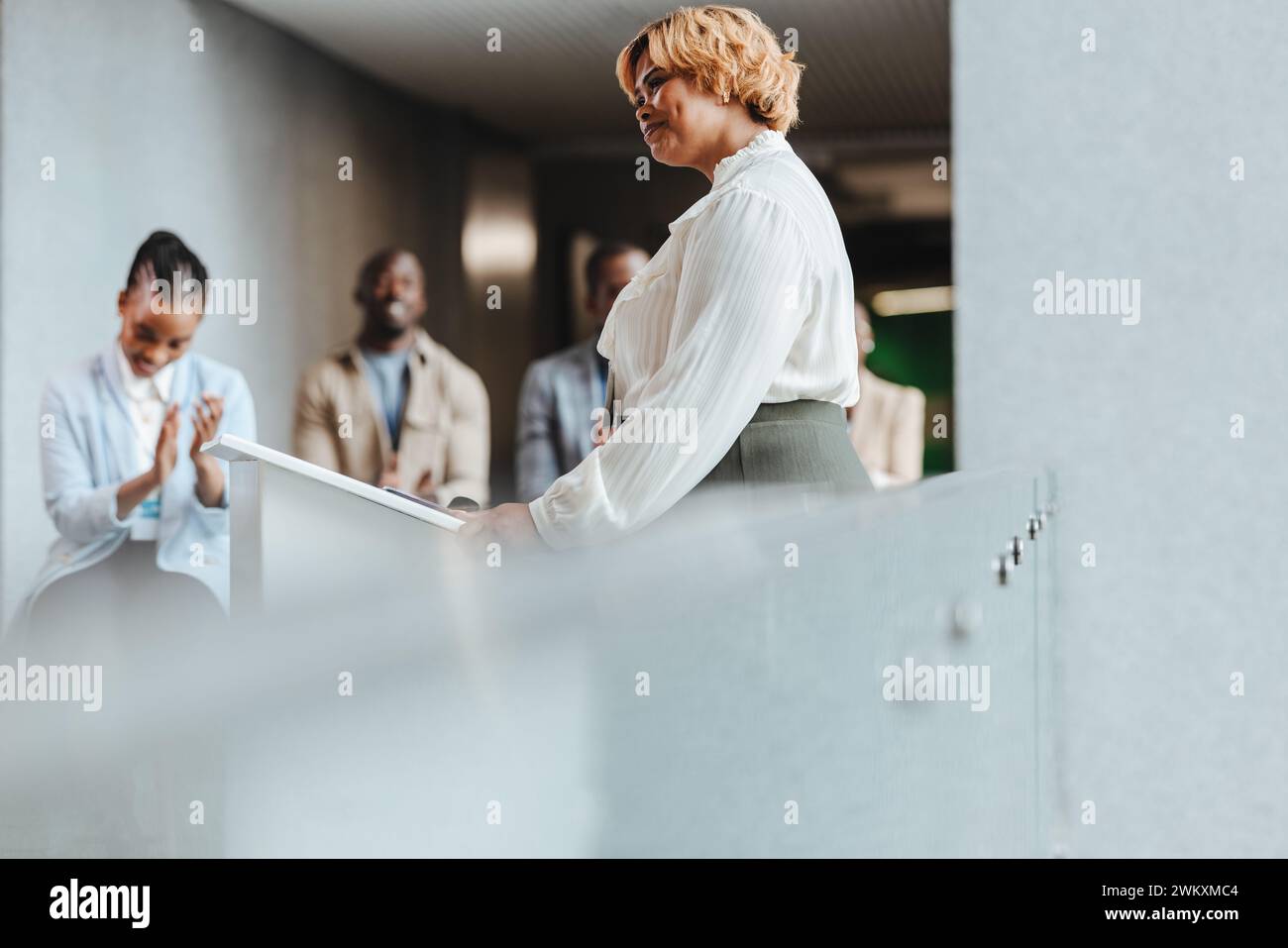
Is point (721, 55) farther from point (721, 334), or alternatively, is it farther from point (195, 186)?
point (195, 186)

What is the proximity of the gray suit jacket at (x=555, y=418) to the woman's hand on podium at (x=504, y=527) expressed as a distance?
2781mm

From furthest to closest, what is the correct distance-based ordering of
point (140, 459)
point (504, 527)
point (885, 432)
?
1. point (885, 432)
2. point (140, 459)
3. point (504, 527)

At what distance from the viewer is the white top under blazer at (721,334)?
1060 millimetres

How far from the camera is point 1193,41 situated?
3021 mm

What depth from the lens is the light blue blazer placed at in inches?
114

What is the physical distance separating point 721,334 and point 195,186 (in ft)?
13.7

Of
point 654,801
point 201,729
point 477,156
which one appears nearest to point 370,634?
point 201,729

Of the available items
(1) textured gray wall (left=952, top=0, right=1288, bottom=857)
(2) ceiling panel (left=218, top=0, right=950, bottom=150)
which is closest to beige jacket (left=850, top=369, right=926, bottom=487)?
(1) textured gray wall (left=952, top=0, right=1288, bottom=857)

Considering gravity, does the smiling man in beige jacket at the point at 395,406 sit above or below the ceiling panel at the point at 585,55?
below

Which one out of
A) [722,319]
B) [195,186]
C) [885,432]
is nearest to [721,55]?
[722,319]

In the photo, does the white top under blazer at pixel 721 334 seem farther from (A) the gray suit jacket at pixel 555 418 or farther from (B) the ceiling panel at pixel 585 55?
(B) the ceiling panel at pixel 585 55

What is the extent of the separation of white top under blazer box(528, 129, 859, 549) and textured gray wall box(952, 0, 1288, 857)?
1822 mm

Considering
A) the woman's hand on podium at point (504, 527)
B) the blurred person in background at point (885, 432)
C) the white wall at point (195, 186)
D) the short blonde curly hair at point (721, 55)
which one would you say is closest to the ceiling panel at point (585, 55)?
the white wall at point (195, 186)

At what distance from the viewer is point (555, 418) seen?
152 inches
